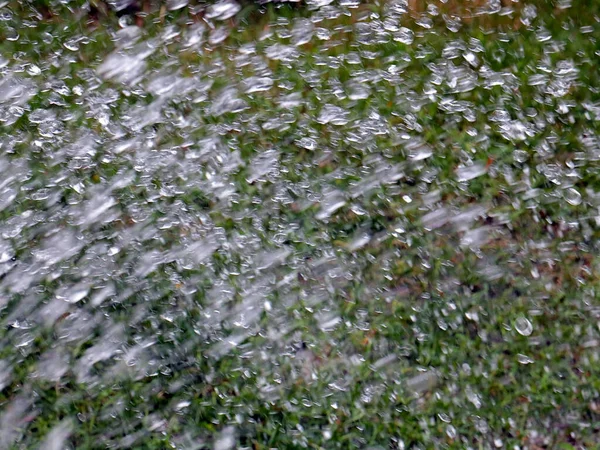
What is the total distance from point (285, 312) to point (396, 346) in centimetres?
37

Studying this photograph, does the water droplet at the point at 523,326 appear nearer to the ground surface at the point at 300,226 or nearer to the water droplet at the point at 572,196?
the ground surface at the point at 300,226

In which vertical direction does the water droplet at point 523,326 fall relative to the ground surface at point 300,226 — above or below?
below

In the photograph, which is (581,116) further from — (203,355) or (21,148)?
(21,148)

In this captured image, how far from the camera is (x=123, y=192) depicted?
7.93 ft

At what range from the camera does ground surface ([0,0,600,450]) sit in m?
2.06

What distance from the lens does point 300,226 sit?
237cm

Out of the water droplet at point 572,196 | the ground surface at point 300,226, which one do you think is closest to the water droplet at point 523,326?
the ground surface at point 300,226

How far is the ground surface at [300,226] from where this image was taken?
6.75ft

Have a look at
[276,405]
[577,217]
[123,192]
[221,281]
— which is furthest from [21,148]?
[577,217]

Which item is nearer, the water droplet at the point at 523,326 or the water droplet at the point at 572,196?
the water droplet at the point at 523,326

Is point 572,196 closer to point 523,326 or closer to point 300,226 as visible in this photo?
point 523,326

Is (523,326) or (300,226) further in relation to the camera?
(300,226)

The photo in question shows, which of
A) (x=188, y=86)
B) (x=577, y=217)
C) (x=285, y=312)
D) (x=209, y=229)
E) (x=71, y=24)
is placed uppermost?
(x=71, y=24)

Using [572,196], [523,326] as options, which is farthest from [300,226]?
[572,196]
